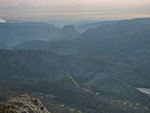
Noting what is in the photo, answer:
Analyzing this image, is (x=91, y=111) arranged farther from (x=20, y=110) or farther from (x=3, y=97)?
(x=20, y=110)

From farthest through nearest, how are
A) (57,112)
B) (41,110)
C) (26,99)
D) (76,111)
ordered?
1. (76,111)
2. (57,112)
3. (26,99)
4. (41,110)

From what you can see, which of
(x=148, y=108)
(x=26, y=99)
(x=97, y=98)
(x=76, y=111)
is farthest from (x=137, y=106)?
(x=26, y=99)

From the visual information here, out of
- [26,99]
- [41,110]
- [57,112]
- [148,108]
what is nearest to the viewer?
[41,110]

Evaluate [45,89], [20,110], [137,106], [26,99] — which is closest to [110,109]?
[137,106]

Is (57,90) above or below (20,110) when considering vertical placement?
below

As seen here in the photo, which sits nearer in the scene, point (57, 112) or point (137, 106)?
point (57, 112)

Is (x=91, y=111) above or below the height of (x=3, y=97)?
below

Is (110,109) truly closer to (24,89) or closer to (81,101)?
(81,101)

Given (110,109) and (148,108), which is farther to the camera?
(148,108)

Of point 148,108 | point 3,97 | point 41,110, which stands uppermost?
point 41,110
